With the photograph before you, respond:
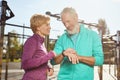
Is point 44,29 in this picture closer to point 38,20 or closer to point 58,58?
point 38,20

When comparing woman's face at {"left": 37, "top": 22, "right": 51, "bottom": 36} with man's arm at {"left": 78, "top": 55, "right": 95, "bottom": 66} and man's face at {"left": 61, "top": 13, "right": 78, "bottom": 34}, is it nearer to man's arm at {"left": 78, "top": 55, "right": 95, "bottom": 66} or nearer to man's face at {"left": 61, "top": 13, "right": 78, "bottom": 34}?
man's face at {"left": 61, "top": 13, "right": 78, "bottom": 34}

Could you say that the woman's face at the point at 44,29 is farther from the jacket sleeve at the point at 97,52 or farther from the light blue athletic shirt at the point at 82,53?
the jacket sleeve at the point at 97,52

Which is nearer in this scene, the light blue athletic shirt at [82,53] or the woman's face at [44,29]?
the light blue athletic shirt at [82,53]

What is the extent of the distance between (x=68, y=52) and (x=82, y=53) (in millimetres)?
166

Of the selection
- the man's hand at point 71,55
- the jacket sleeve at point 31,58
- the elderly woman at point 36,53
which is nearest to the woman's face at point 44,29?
the elderly woman at point 36,53

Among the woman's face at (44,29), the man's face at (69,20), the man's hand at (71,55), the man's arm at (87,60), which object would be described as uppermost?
the man's face at (69,20)

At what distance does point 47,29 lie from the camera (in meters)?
2.26

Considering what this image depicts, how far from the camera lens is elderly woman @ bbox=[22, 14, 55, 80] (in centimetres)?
212

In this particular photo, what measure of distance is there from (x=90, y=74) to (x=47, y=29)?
501 millimetres

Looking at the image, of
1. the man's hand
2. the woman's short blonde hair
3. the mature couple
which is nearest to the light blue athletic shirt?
the mature couple

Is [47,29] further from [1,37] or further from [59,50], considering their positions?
[1,37]

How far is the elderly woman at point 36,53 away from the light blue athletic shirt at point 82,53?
14 cm

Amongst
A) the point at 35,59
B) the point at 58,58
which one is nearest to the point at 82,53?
the point at 58,58

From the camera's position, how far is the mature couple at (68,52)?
6.85 feet
